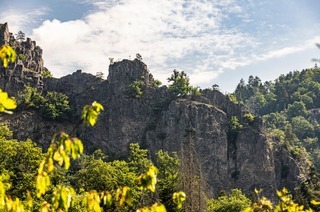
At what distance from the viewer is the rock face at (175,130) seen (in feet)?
291

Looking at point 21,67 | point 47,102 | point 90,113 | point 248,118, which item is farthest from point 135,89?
point 90,113

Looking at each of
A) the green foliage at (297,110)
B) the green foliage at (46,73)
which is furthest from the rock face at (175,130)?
the green foliage at (297,110)

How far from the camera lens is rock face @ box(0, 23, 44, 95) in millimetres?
94750

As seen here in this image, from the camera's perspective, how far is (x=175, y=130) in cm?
9062

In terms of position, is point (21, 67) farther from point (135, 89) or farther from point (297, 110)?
point (297, 110)

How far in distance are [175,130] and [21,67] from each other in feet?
131

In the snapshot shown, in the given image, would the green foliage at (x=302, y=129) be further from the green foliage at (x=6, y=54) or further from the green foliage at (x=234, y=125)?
the green foliage at (x=6, y=54)

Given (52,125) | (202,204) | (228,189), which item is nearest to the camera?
(202,204)

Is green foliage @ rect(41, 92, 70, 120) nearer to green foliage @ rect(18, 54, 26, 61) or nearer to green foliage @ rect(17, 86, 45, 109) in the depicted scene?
green foliage @ rect(17, 86, 45, 109)

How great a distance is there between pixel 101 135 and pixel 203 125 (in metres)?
23.4

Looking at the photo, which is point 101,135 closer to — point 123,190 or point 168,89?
point 168,89

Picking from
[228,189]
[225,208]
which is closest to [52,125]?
[228,189]

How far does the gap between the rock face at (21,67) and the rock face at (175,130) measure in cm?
35

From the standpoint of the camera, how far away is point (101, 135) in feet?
306
